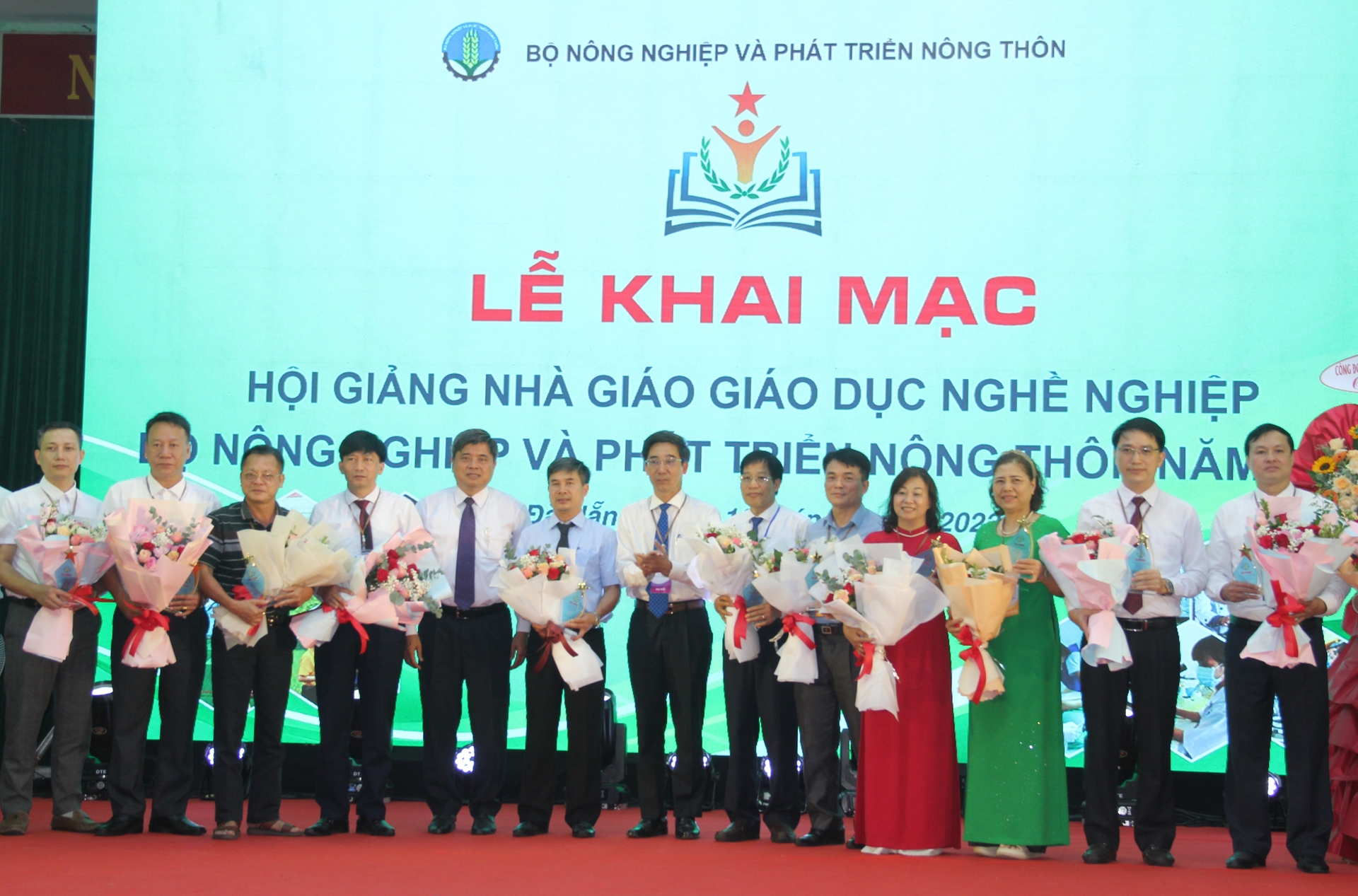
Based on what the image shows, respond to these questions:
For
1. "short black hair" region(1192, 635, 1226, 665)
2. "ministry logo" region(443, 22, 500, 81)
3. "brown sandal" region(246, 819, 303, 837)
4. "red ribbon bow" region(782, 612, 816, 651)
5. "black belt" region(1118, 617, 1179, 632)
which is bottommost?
"brown sandal" region(246, 819, 303, 837)

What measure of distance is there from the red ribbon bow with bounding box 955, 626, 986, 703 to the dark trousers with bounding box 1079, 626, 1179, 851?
14.9 inches

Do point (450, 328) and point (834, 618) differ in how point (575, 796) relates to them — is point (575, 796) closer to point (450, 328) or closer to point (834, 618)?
point (834, 618)

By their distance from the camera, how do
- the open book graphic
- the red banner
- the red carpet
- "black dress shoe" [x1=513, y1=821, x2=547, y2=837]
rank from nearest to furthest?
the red carpet < "black dress shoe" [x1=513, y1=821, x2=547, y2=837] < the open book graphic < the red banner

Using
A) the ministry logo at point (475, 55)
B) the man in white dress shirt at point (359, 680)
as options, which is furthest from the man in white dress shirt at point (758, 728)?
the ministry logo at point (475, 55)

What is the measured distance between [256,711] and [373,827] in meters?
0.56

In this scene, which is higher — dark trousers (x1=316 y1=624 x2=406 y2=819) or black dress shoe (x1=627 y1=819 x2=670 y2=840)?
→ dark trousers (x1=316 y1=624 x2=406 y2=819)

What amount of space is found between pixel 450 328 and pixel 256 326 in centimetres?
86

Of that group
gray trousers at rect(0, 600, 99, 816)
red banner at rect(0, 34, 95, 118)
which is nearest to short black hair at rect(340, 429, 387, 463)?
gray trousers at rect(0, 600, 99, 816)

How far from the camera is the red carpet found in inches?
130

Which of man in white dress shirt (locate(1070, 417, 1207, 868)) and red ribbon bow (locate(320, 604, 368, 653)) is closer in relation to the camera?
man in white dress shirt (locate(1070, 417, 1207, 868))

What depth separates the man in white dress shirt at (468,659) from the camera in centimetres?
455

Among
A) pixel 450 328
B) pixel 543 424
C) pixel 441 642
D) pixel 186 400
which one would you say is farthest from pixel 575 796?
pixel 186 400

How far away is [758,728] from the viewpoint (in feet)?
14.8

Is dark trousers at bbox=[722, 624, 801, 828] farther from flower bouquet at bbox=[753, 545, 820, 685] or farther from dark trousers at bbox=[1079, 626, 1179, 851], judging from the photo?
dark trousers at bbox=[1079, 626, 1179, 851]
